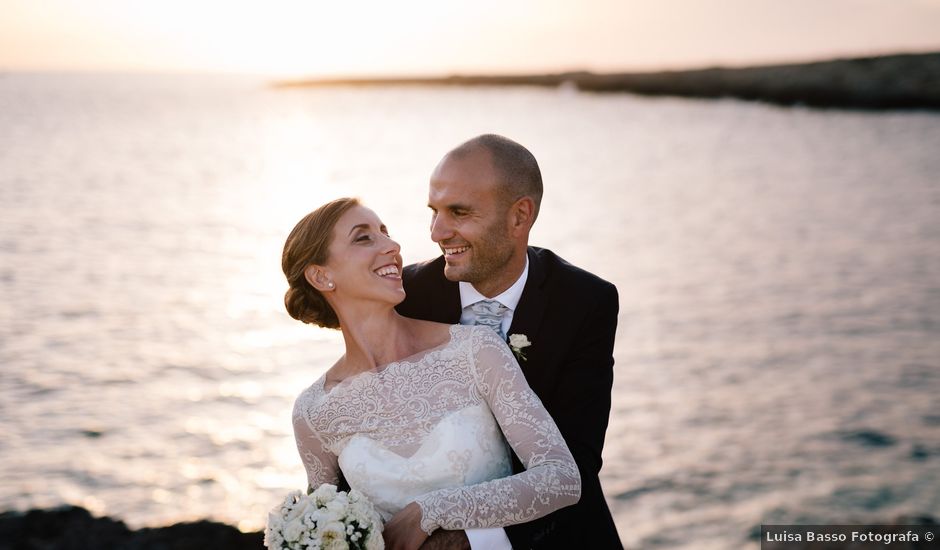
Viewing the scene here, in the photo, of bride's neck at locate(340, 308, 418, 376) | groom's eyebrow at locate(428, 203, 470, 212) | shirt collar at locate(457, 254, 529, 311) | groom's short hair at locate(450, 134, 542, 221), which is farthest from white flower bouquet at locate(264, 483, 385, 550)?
groom's short hair at locate(450, 134, 542, 221)

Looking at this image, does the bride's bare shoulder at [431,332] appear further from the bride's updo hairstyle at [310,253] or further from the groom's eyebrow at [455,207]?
the groom's eyebrow at [455,207]

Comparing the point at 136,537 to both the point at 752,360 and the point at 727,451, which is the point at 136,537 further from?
the point at 752,360

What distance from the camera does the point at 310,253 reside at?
4102 mm

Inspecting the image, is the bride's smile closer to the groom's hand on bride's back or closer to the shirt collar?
the shirt collar

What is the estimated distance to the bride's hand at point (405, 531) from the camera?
11.7ft

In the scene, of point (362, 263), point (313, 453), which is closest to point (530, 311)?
point (362, 263)

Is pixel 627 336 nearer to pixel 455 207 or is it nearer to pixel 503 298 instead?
pixel 503 298

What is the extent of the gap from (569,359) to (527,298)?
33cm

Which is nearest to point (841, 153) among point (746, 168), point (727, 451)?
point (746, 168)

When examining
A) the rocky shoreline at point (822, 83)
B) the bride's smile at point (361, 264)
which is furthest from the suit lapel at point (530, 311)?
the rocky shoreline at point (822, 83)

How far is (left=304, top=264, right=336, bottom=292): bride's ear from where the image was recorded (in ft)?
13.5

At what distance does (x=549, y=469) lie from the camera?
3627mm

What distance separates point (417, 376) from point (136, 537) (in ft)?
9.66

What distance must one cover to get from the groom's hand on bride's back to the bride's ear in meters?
1.14
